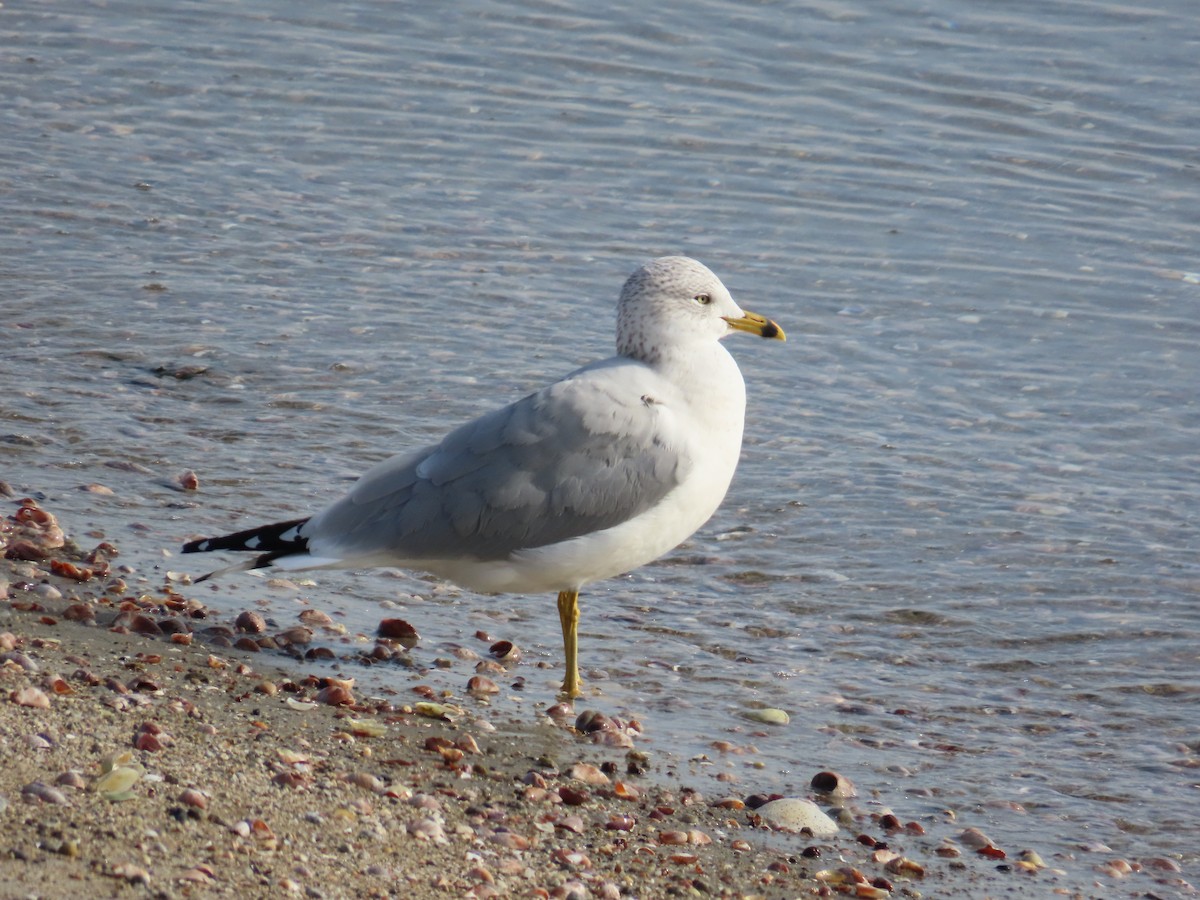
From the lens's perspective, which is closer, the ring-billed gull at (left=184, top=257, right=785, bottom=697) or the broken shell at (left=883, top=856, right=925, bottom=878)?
the broken shell at (left=883, top=856, right=925, bottom=878)

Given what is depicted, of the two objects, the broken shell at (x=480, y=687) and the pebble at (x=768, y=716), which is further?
the pebble at (x=768, y=716)

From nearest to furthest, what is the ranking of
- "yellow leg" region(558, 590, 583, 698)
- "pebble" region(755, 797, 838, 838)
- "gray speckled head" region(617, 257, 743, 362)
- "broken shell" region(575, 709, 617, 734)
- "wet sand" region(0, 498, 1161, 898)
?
Answer: "wet sand" region(0, 498, 1161, 898), "pebble" region(755, 797, 838, 838), "broken shell" region(575, 709, 617, 734), "yellow leg" region(558, 590, 583, 698), "gray speckled head" region(617, 257, 743, 362)

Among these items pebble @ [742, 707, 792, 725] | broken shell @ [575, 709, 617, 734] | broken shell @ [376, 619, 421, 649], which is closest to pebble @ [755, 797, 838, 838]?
broken shell @ [575, 709, 617, 734]

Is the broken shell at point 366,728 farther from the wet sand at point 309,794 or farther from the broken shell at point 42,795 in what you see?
the broken shell at point 42,795

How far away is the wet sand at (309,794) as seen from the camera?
3.61 meters

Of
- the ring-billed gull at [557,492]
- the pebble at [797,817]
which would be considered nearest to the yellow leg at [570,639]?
the ring-billed gull at [557,492]

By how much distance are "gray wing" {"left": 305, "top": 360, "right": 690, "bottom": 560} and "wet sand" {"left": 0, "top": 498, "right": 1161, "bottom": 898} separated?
0.48 m

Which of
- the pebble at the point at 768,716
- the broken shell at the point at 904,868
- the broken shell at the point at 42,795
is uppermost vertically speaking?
the broken shell at the point at 42,795

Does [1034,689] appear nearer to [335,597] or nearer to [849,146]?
[335,597]

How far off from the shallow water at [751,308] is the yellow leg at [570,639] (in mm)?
133

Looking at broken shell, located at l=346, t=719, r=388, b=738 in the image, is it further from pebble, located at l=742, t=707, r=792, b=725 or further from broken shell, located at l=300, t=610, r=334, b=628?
pebble, located at l=742, t=707, r=792, b=725

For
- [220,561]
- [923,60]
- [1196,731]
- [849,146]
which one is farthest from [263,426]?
[923,60]

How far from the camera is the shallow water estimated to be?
589 centimetres

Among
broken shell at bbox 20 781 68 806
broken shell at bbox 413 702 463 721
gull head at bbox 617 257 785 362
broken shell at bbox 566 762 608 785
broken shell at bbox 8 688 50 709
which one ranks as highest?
gull head at bbox 617 257 785 362
